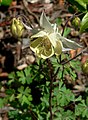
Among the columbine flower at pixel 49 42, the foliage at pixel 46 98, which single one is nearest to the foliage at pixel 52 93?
the foliage at pixel 46 98

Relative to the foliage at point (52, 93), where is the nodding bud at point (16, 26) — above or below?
above

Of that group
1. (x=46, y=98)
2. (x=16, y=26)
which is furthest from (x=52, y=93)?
(x=16, y=26)

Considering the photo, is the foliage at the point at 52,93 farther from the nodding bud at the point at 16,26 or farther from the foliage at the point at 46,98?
the nodding bud at the point at 16,26

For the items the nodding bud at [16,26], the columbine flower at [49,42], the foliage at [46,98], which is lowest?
the foliage at [46,98]

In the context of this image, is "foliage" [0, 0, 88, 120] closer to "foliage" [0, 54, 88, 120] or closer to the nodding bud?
"foliage" [0, 54, 88, 120]

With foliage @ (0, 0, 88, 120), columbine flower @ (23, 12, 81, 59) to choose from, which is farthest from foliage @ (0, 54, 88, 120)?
columbine flower @ (23, 12, 81, 59)

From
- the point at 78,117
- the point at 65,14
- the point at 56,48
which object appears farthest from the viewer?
the point at 65,14

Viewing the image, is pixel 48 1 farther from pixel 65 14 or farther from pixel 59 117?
pixel 59 117

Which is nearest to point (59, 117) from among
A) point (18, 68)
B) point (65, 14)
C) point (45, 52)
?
point (45, 52)

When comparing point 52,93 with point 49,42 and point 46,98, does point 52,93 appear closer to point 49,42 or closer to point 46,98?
point 46,98
